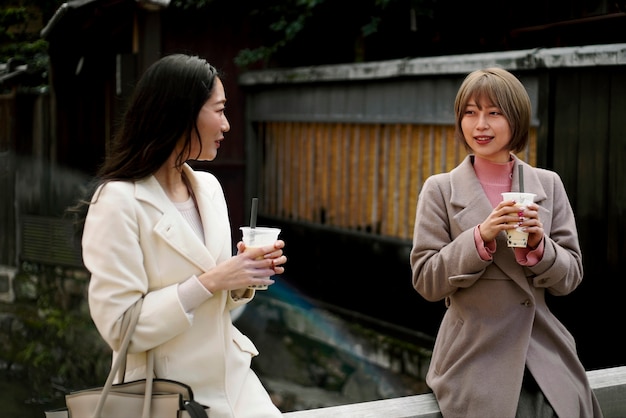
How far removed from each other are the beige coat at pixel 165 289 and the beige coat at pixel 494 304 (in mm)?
774

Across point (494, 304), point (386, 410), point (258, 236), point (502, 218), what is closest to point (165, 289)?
point (258, 236)

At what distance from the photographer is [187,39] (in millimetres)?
→ 10734

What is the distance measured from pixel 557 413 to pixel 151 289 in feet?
5.04

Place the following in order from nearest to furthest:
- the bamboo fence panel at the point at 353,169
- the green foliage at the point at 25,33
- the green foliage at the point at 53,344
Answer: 1. the bamboo fence panel at the point at 353,169
2. the green foliage at the point at 53,344
3. the green foliage at the point at 25,33

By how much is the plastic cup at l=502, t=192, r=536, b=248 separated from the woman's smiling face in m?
0.37

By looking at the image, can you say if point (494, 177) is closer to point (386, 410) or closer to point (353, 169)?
point (386, 410)

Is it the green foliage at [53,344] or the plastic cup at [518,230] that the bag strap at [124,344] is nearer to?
the plastic cup at [518,230]

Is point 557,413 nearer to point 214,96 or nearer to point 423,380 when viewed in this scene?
point 214,96

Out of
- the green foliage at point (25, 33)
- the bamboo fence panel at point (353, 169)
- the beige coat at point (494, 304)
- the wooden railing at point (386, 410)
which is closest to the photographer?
the beige coat at point (494, 304)

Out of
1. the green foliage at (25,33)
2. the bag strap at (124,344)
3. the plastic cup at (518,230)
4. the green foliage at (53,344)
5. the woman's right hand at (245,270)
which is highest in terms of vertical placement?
the green foliage at (25,33)

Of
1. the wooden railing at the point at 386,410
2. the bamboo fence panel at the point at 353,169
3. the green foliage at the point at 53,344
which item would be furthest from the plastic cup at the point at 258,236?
the green foliage at the point at 53,344

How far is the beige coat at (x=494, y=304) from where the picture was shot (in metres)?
2.89

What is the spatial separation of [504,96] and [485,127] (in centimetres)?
13

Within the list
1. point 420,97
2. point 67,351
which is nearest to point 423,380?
point 420,97
